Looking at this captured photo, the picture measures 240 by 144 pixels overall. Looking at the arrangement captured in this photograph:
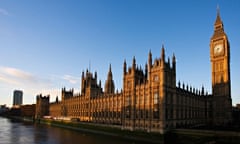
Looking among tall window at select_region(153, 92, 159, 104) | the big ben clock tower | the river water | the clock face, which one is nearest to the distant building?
the river water

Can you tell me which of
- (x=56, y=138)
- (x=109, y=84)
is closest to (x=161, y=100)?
(x=56, y=138)

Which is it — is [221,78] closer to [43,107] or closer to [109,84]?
[109,84]

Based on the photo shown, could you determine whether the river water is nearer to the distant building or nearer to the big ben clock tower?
the big ben clock tower

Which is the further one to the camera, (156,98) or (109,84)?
(109,84)

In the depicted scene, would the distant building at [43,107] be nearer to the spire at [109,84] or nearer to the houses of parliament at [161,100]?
the houses of parliament at [161,100]

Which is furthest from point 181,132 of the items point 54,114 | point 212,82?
point 54,114

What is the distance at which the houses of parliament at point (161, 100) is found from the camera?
67500 millimetres

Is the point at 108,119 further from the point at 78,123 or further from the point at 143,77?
the point at 143,77

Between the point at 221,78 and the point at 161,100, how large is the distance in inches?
1718

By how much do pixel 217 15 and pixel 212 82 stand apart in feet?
117

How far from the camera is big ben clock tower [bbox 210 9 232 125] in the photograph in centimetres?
9031

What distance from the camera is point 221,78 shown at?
9344 cm

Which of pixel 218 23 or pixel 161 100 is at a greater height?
pixel 218 23

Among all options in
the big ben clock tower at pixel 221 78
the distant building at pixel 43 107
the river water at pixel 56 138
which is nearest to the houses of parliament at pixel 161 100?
the big ben clock tower at pixel 221 78
